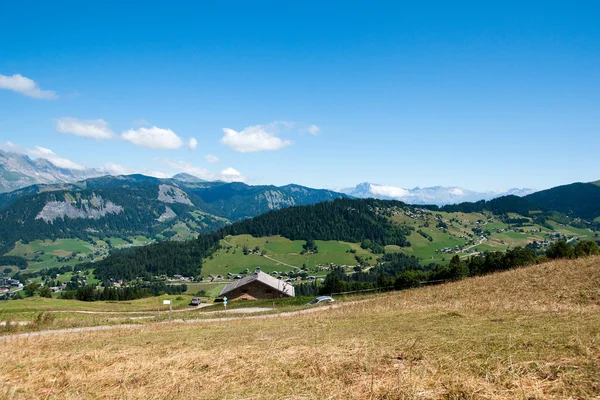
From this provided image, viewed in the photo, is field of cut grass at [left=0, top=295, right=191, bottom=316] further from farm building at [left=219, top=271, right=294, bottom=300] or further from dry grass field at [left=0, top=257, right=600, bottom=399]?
dry grass field at [left=0, top=257, right=600, bottom=399]

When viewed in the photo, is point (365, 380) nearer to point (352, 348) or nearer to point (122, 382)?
point (352, 348)

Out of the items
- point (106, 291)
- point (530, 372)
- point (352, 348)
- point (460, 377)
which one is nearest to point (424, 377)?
point (460, 377)

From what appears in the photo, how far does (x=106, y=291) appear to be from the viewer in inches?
4737

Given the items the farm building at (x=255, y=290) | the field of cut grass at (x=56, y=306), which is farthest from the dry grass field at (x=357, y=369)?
the farm building at (x=255, y=290)

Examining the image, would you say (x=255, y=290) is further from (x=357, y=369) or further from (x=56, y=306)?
(x=357, y=369)

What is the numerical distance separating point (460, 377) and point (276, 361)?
4766 millimetres

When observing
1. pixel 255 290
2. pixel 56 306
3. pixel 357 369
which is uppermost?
pixel 357 369

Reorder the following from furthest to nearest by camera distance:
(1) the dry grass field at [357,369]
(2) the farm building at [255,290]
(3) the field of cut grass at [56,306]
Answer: (2) the farm building at [255,290] → (3) the field of cut grass at [56,306] → (1) the dry grass field at [357,369]

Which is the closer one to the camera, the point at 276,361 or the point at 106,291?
the point at 276,361

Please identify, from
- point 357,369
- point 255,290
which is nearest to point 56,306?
point 255,290

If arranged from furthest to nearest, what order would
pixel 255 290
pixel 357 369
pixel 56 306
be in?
pixel 255 290 < pixel 56 306 < pixel 357 369

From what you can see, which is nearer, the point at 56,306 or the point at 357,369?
the point at 357,369

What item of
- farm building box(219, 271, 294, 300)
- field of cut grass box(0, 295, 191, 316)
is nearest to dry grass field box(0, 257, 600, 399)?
field of cut grass box(0, 295, 191, 316)

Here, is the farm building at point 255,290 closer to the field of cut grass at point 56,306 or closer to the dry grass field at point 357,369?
the field of cut grass at point 56,306
